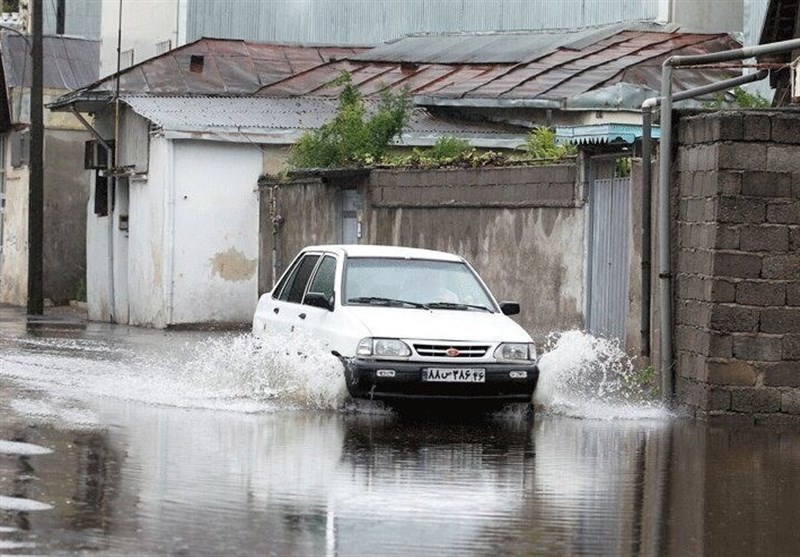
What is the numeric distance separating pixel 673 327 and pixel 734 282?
116 centimetres

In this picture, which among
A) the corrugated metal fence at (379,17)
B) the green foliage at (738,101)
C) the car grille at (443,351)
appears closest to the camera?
the car grille at (443,351)

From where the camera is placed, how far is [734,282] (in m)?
16.3

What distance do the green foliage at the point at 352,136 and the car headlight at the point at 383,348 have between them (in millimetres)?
14685

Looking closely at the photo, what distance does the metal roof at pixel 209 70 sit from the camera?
121ft

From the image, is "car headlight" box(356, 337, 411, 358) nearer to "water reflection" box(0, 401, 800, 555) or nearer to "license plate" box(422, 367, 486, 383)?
"license plate" box(422, 367, 486, 383)

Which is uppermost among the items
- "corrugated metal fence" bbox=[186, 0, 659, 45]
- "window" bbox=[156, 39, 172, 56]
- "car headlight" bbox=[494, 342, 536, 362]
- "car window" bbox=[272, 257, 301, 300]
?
"corrugated metal fence" bbox=[186, 0, 659, 45]

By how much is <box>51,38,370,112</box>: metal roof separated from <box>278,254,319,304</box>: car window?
17.7 metres

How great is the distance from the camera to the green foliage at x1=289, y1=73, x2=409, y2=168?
30.1 meters

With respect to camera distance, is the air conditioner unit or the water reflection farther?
the air conditioner unit

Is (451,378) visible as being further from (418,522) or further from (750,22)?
(750,22)

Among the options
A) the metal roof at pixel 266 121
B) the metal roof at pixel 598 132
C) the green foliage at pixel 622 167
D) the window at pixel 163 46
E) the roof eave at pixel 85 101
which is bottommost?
the green foliage at pixel 622 167

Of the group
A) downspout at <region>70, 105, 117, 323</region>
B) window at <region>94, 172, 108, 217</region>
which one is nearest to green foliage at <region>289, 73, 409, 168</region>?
downspout at <region>70, 105, 117, 323</region>

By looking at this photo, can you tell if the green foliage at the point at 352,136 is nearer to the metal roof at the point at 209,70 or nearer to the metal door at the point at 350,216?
the metal door at the point at 350,216

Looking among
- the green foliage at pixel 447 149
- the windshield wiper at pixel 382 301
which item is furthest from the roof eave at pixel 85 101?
the windshield wiper at pixel 382 301
